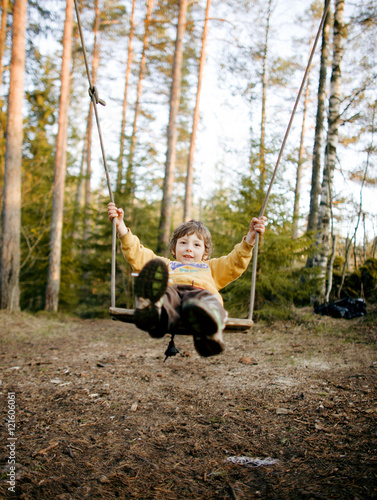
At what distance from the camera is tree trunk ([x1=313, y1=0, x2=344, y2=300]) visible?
710 cm

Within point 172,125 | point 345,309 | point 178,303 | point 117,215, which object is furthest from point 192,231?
point 172,125

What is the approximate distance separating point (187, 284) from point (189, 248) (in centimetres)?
33

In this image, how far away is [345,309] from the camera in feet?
21.8

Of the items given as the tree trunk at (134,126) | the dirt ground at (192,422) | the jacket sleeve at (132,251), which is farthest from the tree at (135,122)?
the jacket sleeve at (132,251)

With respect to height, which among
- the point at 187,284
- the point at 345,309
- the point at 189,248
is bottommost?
the point at 345,309

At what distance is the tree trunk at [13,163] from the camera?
6.95 meters

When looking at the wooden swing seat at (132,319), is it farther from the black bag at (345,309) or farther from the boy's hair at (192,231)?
the black bag at (345,309)

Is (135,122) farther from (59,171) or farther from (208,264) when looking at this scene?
(208,264)

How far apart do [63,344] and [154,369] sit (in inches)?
81.7

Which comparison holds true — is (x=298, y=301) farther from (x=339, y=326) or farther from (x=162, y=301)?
(x=162, y=301)

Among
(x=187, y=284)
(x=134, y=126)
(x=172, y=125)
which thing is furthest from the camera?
(x=134, y=126)

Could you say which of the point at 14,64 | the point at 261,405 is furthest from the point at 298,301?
the point at 14,64

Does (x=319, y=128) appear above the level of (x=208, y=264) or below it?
above

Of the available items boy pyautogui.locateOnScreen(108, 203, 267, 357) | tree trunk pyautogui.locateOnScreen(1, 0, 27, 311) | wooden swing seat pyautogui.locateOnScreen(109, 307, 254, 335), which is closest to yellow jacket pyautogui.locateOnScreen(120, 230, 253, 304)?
boy pyautogui.locateOnScreen(108, 203, 267, 357)
